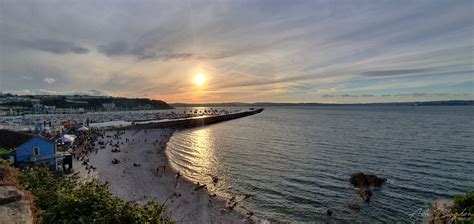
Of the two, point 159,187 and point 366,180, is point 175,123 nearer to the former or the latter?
point 159,187

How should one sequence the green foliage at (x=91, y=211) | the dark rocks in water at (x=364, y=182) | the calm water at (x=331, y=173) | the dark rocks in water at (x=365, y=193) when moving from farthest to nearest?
the dark rocks in water at (x=364, y=182) < the dark rocks in water at (x=365, y=193) < the calm water at (x=331, y=173) < the green foliage at (x=91, y=211)

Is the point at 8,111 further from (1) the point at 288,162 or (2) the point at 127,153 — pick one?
(1) the point at 288,162

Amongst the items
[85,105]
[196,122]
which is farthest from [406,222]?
[85,105]

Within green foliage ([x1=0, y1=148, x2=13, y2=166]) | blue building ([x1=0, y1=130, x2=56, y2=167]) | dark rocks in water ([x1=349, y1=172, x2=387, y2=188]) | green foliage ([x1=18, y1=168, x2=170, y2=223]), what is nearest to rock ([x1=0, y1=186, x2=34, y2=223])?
green foliage ([x1=18, y1=168, x2=170, y2=223])

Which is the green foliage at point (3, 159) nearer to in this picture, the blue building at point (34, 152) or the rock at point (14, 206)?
the blue building at point (34, 152)

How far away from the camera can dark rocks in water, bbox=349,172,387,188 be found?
74.2ft

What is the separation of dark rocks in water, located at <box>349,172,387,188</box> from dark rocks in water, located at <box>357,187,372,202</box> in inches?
32.7

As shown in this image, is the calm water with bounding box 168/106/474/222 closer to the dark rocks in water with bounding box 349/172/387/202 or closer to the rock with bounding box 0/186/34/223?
the dark rocks in water with bounding box 349/172/387/202

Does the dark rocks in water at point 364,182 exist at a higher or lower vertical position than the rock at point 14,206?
lower

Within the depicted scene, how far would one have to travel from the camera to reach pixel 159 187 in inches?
906

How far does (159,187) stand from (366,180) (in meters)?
18.2

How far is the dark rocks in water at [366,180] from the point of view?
890 inches

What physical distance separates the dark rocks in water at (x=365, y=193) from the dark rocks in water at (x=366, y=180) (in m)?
0.83

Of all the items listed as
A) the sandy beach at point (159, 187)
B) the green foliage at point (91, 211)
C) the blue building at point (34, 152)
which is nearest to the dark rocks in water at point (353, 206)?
the sandy beach at point (159, 187)
